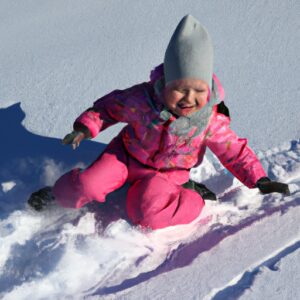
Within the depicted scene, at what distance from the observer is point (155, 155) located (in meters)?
1.36

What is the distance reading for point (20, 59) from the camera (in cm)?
196

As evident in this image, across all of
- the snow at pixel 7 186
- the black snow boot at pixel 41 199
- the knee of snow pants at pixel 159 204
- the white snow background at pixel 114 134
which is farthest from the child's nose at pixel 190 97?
the snow at pixel 7 186

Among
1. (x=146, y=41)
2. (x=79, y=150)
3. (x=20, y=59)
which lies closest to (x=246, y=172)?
(x=79, y=150)

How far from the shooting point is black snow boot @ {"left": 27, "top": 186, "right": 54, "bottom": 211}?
1.40 metres

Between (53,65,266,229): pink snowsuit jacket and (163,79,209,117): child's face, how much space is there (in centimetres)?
8

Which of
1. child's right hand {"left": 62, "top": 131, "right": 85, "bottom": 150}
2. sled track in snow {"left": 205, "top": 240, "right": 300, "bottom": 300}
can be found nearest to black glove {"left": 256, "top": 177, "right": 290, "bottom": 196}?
sled track in snow {"left": 205, "top": 240, "right": 300, "bottom": 300}

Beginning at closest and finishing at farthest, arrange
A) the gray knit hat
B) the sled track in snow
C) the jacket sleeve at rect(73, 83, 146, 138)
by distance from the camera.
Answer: the gray knit hat < the sled track in snow < the jacket sleeve at rect(73, 83, 146, 138)

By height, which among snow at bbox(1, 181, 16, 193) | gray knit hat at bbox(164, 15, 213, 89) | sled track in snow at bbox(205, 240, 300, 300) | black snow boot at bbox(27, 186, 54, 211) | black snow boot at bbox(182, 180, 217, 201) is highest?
gray knit hat at bbox(164, 15, 213, 89)

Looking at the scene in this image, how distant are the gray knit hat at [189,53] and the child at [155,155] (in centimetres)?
9

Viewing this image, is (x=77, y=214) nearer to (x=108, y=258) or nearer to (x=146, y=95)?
(x=108, y=258)

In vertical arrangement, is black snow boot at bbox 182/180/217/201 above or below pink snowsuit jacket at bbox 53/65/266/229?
below

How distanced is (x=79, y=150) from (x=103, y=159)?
0.24 metres

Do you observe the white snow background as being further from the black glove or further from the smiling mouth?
the smiling mouth

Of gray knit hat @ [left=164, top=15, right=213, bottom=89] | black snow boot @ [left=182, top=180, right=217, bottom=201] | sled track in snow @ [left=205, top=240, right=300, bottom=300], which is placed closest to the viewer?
gray knit hat @ [left=164, top=15, right=213, bottom=89]
